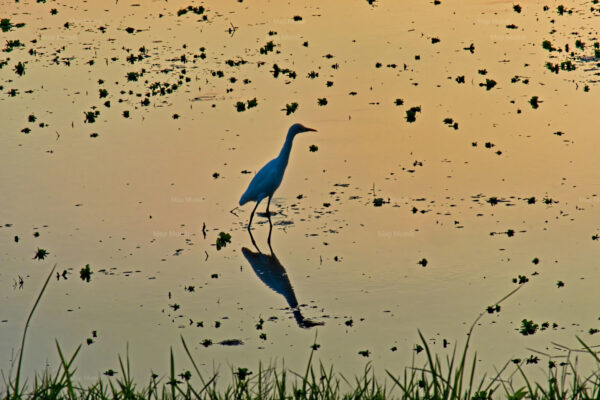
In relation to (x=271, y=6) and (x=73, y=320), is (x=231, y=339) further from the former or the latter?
(x=271, y=6)

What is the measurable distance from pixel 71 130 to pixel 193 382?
11687 millimetres

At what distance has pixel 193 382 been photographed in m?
10.4

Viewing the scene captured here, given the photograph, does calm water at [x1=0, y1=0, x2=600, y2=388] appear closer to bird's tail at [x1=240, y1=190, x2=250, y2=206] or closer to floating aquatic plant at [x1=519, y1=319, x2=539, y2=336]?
floating aquatic plant at [x1=519, y1=319, x2=539, y2=336]

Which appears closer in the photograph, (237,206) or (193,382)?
(193,382)

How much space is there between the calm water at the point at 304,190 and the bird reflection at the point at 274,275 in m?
0.04

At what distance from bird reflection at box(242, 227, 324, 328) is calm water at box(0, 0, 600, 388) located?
41mm

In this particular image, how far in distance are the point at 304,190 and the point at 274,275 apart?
3472mm

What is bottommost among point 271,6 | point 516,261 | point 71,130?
point 516,261

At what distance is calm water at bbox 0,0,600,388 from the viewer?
451 inches

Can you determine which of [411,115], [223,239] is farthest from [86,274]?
[411,115]

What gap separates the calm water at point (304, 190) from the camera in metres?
11.5

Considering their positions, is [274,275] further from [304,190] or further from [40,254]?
[40,254]

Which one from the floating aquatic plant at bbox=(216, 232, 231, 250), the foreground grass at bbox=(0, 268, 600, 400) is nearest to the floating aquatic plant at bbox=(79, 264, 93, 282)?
the floating aquatic plant at bbox=(216, 232, 231, 250)

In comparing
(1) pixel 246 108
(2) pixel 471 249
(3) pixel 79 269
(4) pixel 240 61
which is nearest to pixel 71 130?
(1) pixel 246 108
